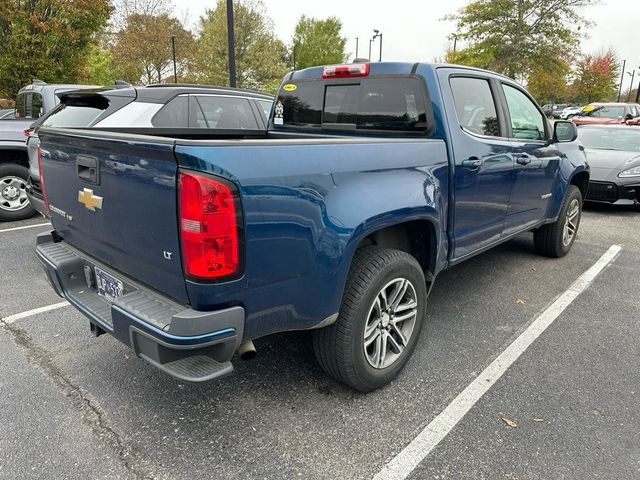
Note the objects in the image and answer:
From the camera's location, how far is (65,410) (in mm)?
2631

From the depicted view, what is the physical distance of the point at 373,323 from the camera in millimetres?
2734

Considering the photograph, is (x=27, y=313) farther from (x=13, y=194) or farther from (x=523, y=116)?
(x=523, y=116)

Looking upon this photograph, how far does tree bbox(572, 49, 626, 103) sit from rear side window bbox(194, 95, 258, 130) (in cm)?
5641

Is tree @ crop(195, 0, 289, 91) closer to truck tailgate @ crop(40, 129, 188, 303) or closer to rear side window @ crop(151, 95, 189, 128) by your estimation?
rear side window @ crop(151, 95, 189, 128)

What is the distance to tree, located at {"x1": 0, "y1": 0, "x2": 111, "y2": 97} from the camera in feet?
47.6

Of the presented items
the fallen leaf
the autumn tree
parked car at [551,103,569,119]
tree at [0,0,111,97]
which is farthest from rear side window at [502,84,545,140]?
the autumn tree

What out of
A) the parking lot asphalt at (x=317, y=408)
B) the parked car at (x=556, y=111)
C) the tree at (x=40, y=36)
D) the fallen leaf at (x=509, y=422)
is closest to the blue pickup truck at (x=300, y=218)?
the parking lot asphalt at (x=317, y=408)

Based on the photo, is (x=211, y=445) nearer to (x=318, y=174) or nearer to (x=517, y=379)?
(x=318, y=174)

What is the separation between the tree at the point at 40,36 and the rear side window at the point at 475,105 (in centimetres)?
1544

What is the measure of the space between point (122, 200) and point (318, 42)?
165ft

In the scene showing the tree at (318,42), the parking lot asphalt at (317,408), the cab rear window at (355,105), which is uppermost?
the tree at (318,42)

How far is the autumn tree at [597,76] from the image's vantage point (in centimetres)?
5278

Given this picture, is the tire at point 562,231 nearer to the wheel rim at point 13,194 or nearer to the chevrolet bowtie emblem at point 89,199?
the chevrolet bowtie emblem at point 89,199

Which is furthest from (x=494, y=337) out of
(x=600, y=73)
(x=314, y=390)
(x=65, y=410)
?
(x=600, y=73)
